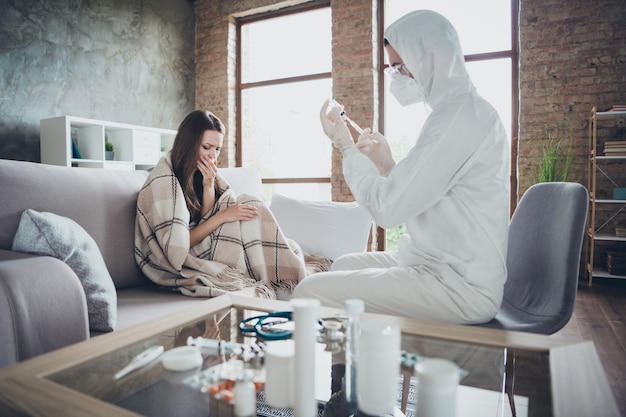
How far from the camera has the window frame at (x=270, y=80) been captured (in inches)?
208

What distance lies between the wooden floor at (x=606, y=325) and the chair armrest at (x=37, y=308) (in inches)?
70.6

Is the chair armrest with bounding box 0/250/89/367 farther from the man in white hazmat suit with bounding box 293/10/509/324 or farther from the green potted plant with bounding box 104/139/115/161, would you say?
the green potted plant with bounding box 104/139/115/161

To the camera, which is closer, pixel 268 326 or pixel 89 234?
pixel 268 326

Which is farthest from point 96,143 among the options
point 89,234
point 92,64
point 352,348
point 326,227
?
point 352,348

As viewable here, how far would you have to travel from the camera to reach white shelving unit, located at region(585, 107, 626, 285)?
385 cm

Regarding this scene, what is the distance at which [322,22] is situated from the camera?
17.5ft

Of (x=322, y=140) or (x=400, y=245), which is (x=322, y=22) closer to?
(x=322, y=140)

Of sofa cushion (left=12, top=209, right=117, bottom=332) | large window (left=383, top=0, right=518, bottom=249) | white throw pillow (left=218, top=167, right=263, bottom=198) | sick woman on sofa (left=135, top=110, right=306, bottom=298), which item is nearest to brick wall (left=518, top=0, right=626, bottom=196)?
large window (left=383, top=0, right=518, bottom=249)

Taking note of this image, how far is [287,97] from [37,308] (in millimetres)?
4808

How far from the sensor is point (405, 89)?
1536mm

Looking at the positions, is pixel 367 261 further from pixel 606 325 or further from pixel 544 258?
pixel 606 325

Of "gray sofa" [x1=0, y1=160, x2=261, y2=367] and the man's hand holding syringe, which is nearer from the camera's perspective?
"gray sofa" [x1=0, y1=160, x2=261, y2=367]

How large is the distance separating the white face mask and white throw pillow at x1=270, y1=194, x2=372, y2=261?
2.94ft

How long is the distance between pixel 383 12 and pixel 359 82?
32.1 inches
